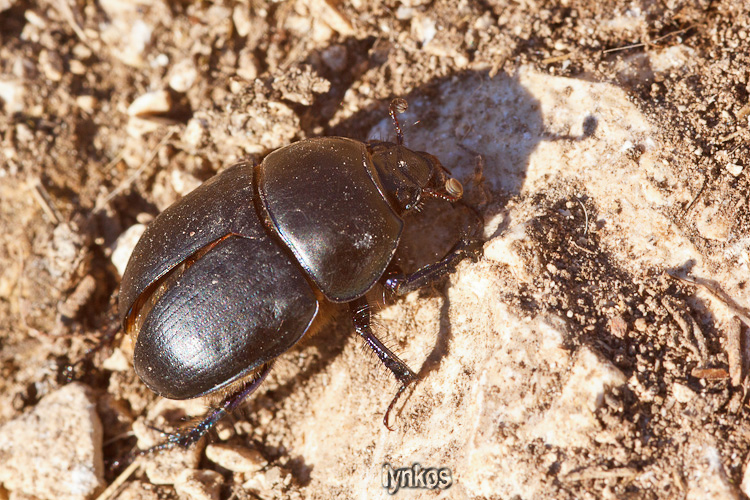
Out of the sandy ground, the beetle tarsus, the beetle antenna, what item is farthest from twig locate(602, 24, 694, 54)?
the beetle tarsus

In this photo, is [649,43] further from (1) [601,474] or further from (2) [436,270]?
(1) [601,474]

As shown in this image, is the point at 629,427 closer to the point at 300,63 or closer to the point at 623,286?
the point at 623,286

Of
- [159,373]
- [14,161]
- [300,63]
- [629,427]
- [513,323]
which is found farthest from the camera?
[14,161]

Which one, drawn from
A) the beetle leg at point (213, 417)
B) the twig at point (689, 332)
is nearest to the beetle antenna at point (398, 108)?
the beetle leg at point (213, 417)

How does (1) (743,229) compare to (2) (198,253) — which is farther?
(2) (198,253)

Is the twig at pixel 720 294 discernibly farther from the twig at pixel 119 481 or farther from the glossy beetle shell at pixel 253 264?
the twig at pixel 119 481

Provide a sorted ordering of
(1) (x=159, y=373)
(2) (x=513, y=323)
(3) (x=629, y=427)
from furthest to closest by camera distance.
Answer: (1) (x=159, y=373) < (2) (x=513, y=323) < (3) (x=629, y=427)

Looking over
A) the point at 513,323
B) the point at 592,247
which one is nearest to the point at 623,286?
the point at 592,247
